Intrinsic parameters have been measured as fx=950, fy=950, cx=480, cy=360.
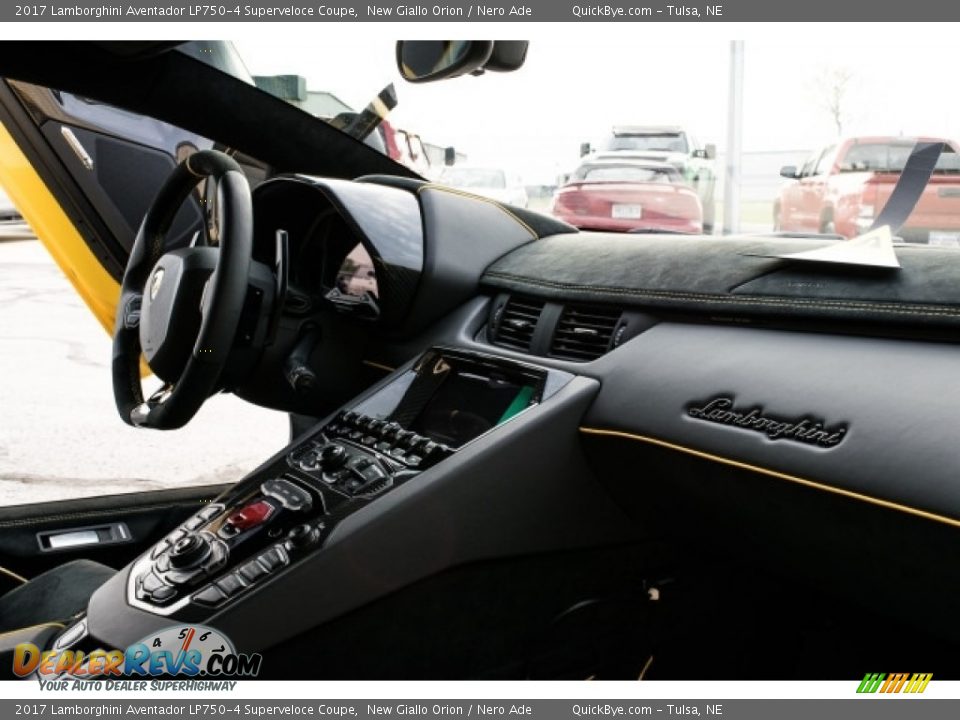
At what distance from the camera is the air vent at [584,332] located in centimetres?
159

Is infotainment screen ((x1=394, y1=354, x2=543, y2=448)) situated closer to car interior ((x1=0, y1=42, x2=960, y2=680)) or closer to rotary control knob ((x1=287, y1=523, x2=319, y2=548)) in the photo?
car interior ((x1=0, y1=42, x2=960, y2=680))

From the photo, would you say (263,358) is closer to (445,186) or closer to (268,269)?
(268,269)

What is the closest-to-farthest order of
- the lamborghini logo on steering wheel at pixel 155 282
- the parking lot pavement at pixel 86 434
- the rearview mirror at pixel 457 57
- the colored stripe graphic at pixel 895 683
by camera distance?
the colored stripe graphic at pixel 895 683 < the lamborghini logo on steering wheel at pixel 155 282 < the rearview mirror at pixel 457 57 < the parking lot pavement at pixel 86 434

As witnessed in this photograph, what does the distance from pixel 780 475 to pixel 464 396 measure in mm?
617

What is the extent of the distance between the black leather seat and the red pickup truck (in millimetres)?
1474

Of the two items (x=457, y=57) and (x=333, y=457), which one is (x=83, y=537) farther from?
(x=457, y=57)

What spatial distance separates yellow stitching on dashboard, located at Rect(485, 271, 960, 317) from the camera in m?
1.18

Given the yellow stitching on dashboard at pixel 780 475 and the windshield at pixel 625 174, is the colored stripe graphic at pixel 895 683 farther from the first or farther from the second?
the windshield at pixel 625 174

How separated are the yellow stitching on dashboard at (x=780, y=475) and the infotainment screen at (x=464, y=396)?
0.47ft

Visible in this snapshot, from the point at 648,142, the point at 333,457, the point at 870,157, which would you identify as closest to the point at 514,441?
the point at 333,457

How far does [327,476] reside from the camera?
1.58 metres

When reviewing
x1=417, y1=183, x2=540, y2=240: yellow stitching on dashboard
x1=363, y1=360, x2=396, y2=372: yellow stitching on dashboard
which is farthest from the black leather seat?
x1=417, y1=183, x2=540, y2=240: yellow stitching on dashboard
